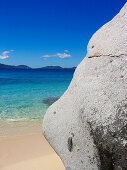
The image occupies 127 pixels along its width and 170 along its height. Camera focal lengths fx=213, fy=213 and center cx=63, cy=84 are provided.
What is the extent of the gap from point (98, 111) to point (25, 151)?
11.2ft

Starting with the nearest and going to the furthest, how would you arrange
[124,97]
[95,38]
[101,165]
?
[124,97], [101,165], [95,38]

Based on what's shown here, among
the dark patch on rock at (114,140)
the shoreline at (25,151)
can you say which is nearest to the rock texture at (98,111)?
the dark patch on rock at (114,140)

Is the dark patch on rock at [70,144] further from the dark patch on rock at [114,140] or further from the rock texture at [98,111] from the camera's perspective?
the dark patch on rock at [114,140]

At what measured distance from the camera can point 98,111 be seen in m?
1.92

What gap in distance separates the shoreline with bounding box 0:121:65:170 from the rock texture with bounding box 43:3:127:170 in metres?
1.61

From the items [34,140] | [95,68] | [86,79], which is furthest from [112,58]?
[34,140]

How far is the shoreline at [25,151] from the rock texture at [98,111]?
1612mm

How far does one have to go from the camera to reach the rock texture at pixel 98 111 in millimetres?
1856

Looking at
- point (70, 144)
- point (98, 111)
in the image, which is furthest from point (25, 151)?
point (98, 111)

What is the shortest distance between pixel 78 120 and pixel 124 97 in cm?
56

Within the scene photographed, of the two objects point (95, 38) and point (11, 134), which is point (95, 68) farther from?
point (11, 134)

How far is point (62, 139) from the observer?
7.78ft

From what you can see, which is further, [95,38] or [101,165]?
[95,38]

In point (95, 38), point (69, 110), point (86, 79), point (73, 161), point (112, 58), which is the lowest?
point (73, 161)
